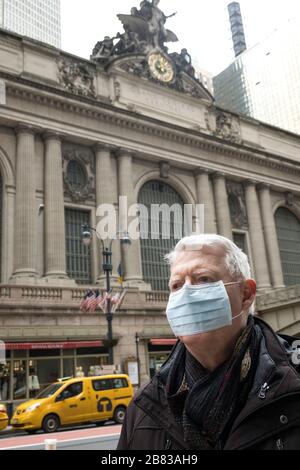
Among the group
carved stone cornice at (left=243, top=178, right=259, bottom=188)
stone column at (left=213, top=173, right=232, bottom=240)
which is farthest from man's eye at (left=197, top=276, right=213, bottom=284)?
carved stone cornice at (left=243, top=178, right=259, bottom=188)

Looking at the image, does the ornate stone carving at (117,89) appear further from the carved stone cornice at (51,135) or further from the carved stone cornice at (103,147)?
the carved stone cornice at (51,135)

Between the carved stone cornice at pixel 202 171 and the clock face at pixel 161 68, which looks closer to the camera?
the clock face at pixel 161 68

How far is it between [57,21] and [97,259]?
94.7m

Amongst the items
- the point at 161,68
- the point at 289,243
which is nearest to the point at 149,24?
the point at 161,68

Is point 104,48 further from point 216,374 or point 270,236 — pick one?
point 216,374

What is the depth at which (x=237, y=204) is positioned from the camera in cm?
4016

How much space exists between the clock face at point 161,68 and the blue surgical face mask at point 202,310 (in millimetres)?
36103

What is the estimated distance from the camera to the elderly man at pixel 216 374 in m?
2.16

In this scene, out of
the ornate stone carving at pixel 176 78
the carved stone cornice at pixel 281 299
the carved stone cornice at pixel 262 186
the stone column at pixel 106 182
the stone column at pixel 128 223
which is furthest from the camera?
the carved stone cornice at pixel 262 186

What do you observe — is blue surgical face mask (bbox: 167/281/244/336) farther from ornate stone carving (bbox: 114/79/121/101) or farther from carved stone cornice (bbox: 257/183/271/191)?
carved stone cornice (bbox: 257/183/271/191)

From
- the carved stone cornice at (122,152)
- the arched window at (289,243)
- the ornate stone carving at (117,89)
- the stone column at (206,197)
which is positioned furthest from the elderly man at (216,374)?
the arched window at (289,243)

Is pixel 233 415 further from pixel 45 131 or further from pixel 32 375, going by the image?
pixel 45 131

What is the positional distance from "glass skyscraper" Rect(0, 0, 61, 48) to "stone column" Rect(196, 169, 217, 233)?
240ft

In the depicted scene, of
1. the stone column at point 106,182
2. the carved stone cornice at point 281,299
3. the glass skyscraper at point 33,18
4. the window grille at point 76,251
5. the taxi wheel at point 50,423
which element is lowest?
the taxi wheel at point 50,423
